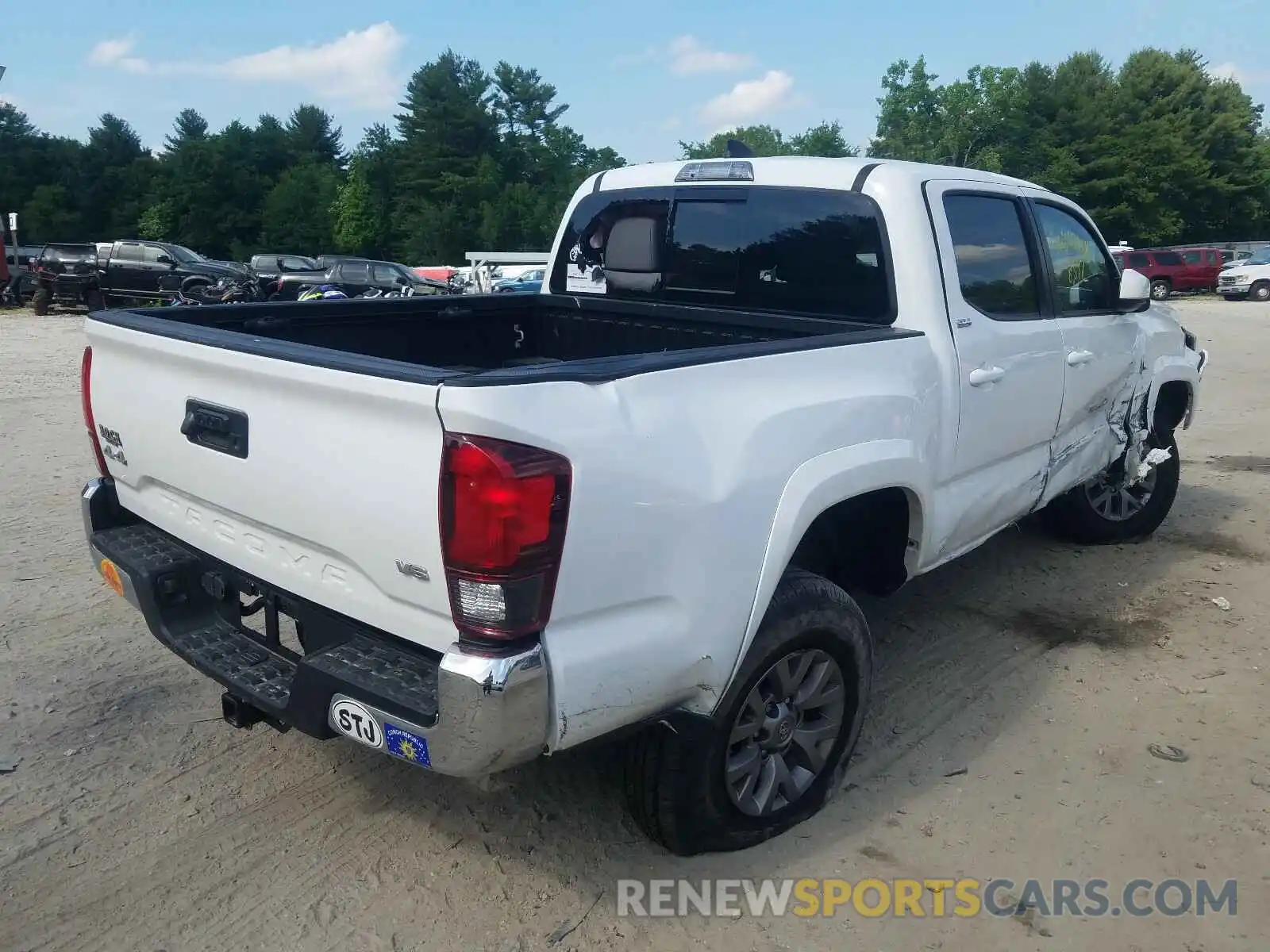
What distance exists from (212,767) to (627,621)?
1.90m

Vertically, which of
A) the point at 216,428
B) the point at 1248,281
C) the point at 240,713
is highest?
the point at 216,428

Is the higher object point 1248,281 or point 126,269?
point 1248,281

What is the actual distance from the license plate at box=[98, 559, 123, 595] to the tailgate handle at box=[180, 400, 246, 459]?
61cm

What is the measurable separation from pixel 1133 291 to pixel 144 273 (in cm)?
2359

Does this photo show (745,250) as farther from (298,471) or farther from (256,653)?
(256,653)

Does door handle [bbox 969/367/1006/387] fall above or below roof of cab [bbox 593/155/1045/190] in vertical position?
below

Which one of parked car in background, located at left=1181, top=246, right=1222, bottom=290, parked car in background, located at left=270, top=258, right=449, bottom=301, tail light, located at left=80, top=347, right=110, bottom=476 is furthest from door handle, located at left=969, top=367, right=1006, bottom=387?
parked car in background, located at left=1181, top=246, right=1222, bottom=290

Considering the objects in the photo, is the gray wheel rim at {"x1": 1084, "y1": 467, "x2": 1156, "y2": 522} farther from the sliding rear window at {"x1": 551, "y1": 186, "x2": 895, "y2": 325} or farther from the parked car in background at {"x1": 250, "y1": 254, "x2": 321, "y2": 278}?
the parked car in background at {"x1": 250, "y1": 254, "x2": 321, "y2": 278}

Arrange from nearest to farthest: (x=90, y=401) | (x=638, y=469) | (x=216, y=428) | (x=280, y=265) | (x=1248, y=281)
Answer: (x=638, y=469)
(x=216, y=428)
(x=90, y=401)
(x=280, y=265)
(x=1248, y=281)

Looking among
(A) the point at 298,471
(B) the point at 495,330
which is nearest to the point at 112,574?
(A) the point at 298,471

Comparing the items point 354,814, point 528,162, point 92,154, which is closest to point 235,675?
point 354,814

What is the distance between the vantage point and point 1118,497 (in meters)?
5.95

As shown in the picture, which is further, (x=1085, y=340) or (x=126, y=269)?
(x=126, y=269)

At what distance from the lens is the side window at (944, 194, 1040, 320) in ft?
12.5
